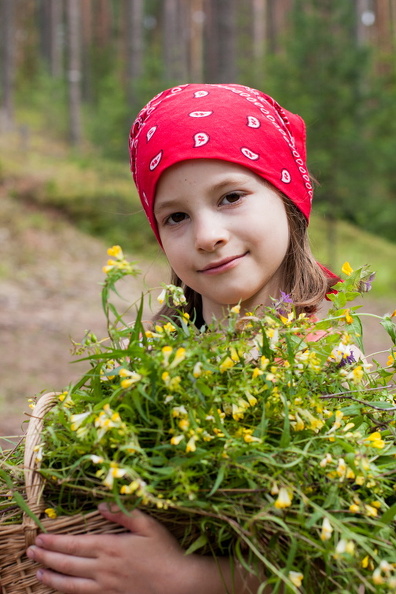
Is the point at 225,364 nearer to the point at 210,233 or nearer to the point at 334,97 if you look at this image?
the point at 210,233

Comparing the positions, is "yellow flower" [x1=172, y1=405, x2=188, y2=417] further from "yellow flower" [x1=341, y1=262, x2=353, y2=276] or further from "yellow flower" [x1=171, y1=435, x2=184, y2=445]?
"yellow flower" [x1=341, y1=262, x2=353, y2=276]

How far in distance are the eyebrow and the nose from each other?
0.29 ft

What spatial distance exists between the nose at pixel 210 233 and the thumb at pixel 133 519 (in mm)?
867

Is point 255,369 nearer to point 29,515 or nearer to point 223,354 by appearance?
point 223,354

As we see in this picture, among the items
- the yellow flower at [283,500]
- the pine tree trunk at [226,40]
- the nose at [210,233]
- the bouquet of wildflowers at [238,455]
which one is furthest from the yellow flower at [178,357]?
the pine tree trunk at [226,40]

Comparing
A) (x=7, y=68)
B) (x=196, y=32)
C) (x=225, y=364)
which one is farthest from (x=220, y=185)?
(x=196, y=32)

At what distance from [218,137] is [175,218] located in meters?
0.30

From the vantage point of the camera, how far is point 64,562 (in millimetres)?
1453

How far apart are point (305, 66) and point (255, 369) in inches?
469

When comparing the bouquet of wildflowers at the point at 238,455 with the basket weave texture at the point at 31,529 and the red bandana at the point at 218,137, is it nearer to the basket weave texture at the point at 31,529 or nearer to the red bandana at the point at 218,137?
the basket weave texture at the point at 31,529

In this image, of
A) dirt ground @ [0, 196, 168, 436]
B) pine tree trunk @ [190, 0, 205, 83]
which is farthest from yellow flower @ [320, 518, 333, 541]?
pine tree trunk @ [190, 0, 205, 83]

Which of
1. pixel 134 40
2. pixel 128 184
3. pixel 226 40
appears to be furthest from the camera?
pixel 134 40

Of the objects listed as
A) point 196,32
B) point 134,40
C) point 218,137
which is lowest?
point 218,137

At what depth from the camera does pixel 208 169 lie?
2.07 m
